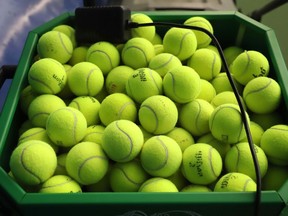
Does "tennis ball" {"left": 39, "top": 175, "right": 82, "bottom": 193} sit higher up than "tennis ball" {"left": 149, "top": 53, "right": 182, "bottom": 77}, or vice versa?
"tennis ball" {"left": 149, "top": 53, "right": 182, "bottom": 77}

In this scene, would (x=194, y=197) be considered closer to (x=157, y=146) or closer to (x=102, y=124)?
(x=157, y=146)

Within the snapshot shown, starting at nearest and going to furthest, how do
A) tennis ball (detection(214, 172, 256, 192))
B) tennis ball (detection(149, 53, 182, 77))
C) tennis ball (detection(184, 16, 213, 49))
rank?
tennis ball (detection(214, 172, 256, 192)), tennis ball (detection(149, 53, 182, 77)), tennis ball (detection(184, 16, 213, 49))

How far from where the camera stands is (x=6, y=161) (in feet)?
2.60

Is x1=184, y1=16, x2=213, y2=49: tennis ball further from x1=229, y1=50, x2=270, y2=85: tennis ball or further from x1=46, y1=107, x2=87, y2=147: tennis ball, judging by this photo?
x1=46, y1=107, x2=87, y2=147: tennis ball

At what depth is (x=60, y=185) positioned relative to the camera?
0.68 meters

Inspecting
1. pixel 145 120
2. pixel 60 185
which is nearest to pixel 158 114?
pixel 145 120

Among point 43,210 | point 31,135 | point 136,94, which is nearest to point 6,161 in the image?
point 31,135

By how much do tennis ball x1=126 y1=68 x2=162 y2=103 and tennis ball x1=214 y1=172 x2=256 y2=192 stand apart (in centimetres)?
25

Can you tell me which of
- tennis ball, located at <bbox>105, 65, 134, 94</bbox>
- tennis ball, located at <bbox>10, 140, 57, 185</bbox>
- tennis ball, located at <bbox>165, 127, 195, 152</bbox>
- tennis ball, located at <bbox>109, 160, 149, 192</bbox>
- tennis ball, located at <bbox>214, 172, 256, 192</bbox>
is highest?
tennis ball, located at <bbox>105, 65, 134, 94</bbox>

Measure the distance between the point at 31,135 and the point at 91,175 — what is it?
7.1 inches

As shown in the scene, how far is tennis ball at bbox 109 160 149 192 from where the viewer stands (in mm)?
710

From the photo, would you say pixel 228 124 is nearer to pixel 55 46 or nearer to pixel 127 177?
pixel 127 177

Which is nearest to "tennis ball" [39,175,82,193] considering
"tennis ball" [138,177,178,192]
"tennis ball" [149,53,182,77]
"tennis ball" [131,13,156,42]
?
"tennis ball" [138,177,178,192]

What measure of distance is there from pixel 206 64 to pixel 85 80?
308mm
